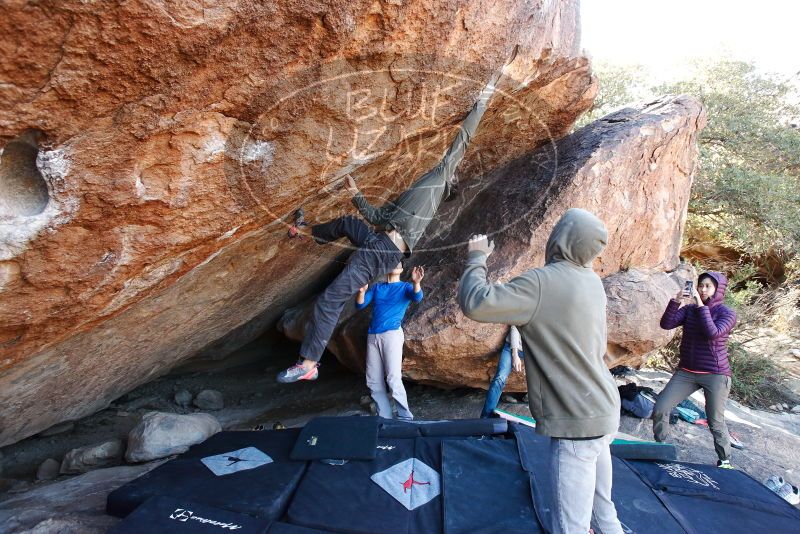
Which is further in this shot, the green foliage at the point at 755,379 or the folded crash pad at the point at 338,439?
the green foliage at the point at 755,379

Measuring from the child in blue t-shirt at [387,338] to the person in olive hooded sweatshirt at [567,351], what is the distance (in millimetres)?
1940

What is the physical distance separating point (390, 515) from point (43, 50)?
2537 millimetres

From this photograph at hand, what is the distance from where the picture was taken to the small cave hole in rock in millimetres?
2047

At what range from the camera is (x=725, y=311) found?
3605 millimetres

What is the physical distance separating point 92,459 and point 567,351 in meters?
4.03

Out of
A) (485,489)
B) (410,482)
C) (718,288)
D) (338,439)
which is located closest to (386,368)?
(338,439)

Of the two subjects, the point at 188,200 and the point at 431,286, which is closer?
the point at 188,200

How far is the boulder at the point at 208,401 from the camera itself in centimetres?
560

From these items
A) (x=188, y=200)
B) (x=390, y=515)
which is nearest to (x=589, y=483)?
(x=390, y=515)

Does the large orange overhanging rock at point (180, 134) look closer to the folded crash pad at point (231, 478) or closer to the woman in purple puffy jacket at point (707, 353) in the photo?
the folded crash pad at point (231, 478)

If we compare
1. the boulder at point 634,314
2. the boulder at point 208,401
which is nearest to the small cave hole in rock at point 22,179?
the boulder at point 208,401

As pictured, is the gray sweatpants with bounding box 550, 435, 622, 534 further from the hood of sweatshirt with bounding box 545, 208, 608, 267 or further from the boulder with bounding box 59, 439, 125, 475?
the boulder with bounding box 59, 439, 125, 475

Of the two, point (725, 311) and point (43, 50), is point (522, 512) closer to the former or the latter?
point (725, 311)

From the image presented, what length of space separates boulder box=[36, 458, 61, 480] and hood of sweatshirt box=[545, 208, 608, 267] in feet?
14.8
